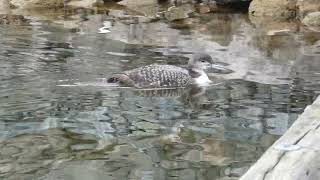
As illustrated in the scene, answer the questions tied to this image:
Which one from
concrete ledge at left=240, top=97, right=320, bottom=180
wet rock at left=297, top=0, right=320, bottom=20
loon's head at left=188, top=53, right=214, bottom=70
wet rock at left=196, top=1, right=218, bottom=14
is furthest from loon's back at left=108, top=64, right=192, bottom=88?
wet rock at left=196, top=1, right=218, bottom=14

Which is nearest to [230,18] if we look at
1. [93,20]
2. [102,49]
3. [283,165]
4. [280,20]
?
[280,20]

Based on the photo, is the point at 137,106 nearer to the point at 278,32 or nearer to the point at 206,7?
the point at 278,32

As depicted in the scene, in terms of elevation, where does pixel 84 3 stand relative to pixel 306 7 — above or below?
below

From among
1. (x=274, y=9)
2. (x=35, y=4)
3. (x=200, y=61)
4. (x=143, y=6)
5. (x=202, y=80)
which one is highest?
(x=200, y=61)

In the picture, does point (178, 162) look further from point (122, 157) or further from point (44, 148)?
point (44, 148)

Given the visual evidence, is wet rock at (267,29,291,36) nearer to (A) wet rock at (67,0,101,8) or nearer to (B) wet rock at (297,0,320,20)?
(B) wet rock at (297,0,320,20)

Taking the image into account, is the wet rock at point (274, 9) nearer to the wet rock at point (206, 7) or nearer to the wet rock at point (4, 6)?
the wet rock at point (206, 7)

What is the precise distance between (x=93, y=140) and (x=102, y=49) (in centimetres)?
506

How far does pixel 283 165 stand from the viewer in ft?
11.5

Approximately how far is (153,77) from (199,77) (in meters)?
0.78

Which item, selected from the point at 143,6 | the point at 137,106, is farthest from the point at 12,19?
the point at 137,106

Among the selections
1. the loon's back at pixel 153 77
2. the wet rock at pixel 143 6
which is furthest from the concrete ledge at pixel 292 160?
the wet rock at pixel 143 6

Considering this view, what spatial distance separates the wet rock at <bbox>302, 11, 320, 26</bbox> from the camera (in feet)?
51.1

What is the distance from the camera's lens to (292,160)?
352 centimetres
